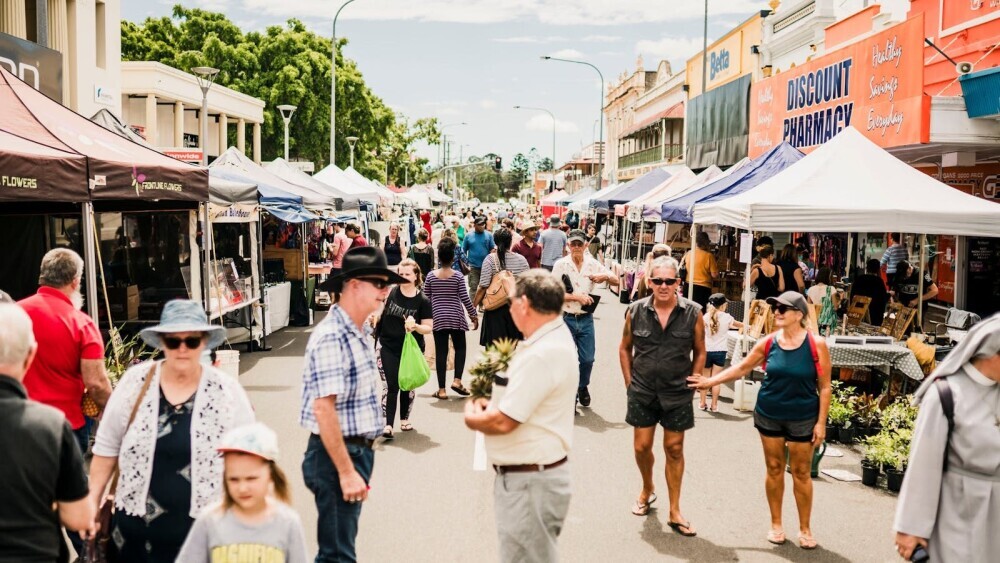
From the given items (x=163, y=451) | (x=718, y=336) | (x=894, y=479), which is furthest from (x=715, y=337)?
(x=163, y=451)

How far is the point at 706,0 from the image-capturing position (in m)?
30.6

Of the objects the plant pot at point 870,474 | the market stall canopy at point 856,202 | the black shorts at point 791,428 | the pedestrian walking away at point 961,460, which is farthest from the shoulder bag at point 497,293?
the pedestrian walking away at point 961,460

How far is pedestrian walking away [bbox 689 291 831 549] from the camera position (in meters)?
→ 6.27

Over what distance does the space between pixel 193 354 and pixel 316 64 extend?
50.1 metres

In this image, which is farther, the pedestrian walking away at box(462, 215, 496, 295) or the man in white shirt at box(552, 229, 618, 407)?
the pedestrian walking away at box(462, 215, 496, 295)

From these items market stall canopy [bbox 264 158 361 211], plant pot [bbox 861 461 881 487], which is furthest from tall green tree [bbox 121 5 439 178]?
plant pot [bbox 861 461 881 487]

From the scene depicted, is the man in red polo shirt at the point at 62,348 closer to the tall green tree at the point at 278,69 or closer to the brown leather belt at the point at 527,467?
the brown leather belt at the point at 527,467

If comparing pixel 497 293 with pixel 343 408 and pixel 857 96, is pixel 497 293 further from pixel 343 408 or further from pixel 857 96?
pixel 857 96

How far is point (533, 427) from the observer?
4.42 metres

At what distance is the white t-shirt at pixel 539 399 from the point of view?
4316 mm

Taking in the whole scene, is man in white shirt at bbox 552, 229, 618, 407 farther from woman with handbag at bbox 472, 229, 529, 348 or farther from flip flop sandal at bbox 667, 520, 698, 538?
flip flop sandal at bbox 667, 520, 698, 538

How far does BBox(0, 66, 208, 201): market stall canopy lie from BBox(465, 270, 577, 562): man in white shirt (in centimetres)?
532

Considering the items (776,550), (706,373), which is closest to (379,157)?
(706,373)

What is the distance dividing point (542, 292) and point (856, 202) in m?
7.08
